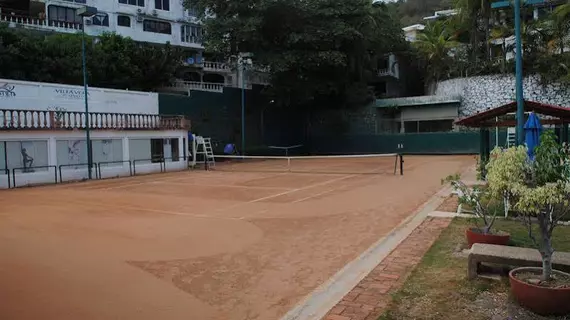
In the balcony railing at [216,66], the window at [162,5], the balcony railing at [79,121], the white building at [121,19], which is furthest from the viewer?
the balcony railing at [216,66]

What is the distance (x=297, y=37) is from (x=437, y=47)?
13.0 meters

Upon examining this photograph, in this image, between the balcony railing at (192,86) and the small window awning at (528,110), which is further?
the balcony railing at (192,86)

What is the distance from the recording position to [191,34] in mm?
47188

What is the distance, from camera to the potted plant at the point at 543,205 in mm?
4711

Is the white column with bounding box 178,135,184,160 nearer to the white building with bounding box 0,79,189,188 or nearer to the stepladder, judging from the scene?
the white building with bounding box 0,79,189,188

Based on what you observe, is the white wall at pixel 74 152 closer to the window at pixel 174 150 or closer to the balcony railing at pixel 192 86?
the window at pixel 174 150

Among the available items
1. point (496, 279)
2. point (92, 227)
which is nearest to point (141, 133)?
point (92, 227)

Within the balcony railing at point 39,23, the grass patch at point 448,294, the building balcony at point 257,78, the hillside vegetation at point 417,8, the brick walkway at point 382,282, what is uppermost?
the hillside vegetation at point 417,8

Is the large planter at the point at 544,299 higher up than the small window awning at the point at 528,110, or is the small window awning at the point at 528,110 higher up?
the small window awning at the point at 528,110

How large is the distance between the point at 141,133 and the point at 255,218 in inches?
639

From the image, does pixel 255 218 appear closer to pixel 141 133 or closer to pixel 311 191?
pixel 311 191

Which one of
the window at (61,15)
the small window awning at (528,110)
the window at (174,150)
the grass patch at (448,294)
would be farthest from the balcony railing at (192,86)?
the grass patch at (448,294)

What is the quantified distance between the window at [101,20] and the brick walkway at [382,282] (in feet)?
125

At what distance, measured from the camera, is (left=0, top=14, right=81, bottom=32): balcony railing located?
35.6 metres
